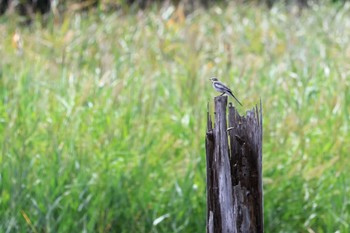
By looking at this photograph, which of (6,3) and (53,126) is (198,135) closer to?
(53,126)

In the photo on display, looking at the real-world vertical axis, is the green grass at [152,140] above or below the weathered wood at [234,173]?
above

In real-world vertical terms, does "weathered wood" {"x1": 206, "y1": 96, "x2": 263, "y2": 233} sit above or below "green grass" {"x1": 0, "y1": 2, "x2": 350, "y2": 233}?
below

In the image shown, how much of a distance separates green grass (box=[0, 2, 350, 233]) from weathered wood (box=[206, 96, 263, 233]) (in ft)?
5.15

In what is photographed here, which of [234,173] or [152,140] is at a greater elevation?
[152,140]

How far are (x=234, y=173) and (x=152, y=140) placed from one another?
2.31 meters

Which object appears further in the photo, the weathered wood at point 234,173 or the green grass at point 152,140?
the green grass at point 152,140

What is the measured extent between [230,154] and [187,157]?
210 cm

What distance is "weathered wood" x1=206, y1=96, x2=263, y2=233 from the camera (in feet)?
10.8

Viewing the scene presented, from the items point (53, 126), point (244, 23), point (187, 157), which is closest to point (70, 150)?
point (53, 126)

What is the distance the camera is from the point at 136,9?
1118 centimetres

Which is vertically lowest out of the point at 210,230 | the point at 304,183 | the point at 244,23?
the point at 210,230

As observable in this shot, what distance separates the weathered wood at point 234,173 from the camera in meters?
3.28

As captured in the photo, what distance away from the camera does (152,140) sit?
221 inches

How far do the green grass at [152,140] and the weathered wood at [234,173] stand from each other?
1570 millimetres
